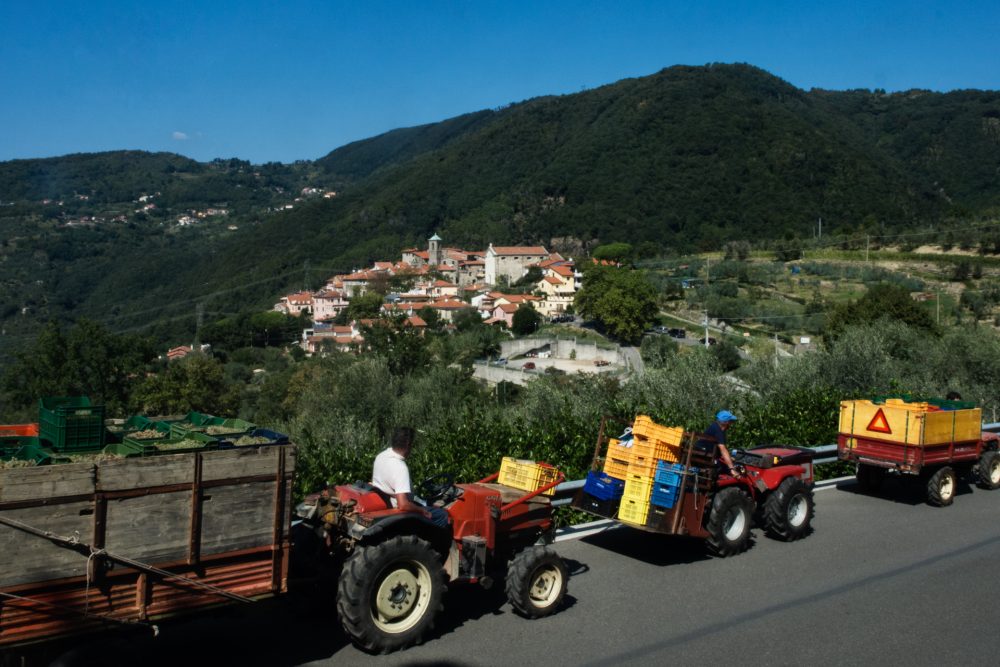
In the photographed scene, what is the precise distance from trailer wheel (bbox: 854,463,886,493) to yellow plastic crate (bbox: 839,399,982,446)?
646 mm

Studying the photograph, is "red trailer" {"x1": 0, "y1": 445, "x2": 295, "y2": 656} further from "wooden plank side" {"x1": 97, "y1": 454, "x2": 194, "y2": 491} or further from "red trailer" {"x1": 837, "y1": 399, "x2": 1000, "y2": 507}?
"red trailer" {"x1": 837, "y1": 399, "x2": 1000, "y2": 507}

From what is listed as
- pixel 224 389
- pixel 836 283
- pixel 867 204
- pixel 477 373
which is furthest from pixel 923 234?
pixel 224 389

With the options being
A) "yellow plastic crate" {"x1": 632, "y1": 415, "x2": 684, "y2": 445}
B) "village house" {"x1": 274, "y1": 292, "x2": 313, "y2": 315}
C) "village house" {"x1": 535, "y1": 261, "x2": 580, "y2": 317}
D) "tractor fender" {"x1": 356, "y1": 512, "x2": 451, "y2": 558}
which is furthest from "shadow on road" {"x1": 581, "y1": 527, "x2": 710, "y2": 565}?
"village house" {"x1": 274, "y1": 292, "x2": 313, "y2": 315}

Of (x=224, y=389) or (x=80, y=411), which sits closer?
(x=80, y=411)

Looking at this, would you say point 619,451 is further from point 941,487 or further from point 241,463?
point 941,487

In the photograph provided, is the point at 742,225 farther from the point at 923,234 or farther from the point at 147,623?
the point at 147,623

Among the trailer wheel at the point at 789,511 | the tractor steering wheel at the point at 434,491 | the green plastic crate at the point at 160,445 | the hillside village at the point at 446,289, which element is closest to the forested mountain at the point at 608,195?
the hillside village at the point at 446,289

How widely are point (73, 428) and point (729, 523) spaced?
5.95 m

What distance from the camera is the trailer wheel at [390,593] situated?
5230mm

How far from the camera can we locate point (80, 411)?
5.20 m

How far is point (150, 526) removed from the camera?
4664mm

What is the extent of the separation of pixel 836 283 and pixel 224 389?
1980 inches

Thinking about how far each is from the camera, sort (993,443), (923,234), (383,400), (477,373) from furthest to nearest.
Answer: (923,234) < (477,373) < (383,400) < (993,443)

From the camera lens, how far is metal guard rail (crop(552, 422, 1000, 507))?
8242 mm
